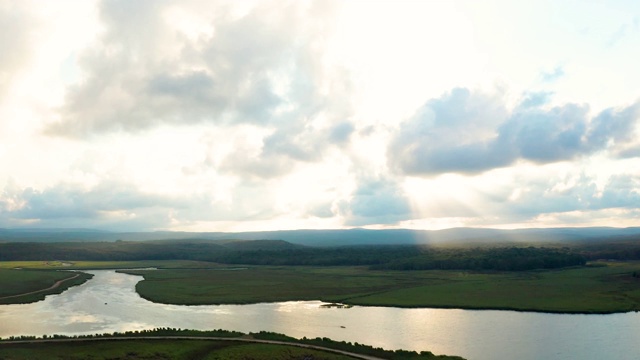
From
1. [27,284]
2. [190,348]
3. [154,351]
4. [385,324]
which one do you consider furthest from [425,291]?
[27,284]

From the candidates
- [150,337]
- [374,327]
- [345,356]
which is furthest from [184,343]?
[374,327]

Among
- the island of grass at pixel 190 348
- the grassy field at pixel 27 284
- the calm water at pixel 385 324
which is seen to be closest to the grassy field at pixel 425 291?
the calm water at pixel 385 324

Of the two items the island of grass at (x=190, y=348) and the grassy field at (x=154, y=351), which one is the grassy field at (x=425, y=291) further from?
the grassy field at (x=154, y=351)

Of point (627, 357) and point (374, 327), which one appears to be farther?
point (374, 327)

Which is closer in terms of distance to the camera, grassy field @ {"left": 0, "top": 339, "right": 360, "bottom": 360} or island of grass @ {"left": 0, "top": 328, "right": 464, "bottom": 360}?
grassy field @ {"left": 0, "top": 339, "right": 360, "bottom": 360}

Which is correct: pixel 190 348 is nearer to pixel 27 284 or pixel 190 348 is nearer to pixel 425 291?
pixel 425 291

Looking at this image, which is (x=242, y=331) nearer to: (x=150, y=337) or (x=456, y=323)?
(x=150, y=337)

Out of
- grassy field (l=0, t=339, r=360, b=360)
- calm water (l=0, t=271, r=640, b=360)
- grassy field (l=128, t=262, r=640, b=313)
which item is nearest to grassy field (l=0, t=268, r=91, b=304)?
calm water (l=0, t=271, r=640, b=360)

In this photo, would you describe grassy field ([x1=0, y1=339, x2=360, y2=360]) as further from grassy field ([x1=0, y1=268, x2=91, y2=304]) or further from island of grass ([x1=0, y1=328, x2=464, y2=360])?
grassy field ([x1=0, y1=268, x2=91, y2=304])
